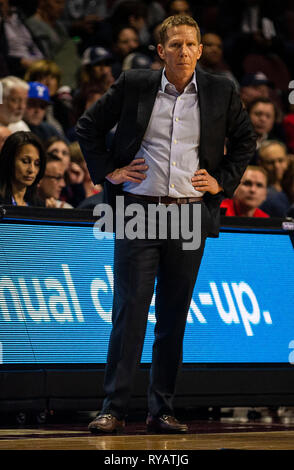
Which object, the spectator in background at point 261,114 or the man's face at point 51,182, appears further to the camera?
the spectator in background at point 261,114

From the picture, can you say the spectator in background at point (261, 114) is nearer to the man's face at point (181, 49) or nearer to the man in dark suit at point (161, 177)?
the man in dark suit at point (161, 177)

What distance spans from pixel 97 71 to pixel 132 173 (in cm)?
548

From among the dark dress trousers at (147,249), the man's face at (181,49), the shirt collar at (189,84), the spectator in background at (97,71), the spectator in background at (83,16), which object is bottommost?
the dark dress trousers at (147,249)

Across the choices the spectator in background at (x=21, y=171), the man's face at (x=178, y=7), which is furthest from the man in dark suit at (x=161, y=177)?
the man's face at (x=178, y=7)

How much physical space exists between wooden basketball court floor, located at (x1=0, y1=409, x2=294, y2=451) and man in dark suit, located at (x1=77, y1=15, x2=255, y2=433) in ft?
0.61

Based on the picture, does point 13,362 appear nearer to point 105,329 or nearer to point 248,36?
point 105,329

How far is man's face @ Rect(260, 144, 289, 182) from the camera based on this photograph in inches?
362

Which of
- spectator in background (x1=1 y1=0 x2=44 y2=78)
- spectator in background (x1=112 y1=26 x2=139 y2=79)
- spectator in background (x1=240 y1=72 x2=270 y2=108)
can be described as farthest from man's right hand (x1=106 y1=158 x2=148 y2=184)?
spectator in background (x1=112 y1=26 x2=139 y2=79)

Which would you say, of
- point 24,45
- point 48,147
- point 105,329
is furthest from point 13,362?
point 24,45

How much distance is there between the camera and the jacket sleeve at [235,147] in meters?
4.93

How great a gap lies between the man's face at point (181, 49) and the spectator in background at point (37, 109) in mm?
4126

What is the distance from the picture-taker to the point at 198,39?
481 centimetres

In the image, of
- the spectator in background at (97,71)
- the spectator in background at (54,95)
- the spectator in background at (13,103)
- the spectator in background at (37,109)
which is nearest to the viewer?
the spectator in background at (13,103)

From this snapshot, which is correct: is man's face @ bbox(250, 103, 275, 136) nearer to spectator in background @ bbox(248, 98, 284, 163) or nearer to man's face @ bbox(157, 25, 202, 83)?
spectator in background @ bbox(248, 98, 284, 163)
